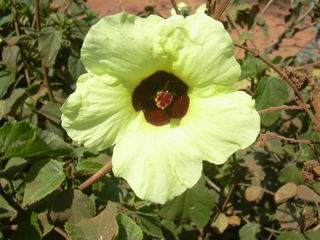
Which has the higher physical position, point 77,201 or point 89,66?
point 89,66

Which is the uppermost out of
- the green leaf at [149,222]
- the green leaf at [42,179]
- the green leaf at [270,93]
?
the green leaf at [42,179]

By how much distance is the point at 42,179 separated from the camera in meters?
1.60

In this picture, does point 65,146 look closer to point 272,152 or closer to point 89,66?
point 89,66

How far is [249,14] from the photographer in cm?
273

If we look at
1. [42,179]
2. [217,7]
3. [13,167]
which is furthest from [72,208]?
[217,7]

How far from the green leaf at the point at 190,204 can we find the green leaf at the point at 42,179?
53 centimetres

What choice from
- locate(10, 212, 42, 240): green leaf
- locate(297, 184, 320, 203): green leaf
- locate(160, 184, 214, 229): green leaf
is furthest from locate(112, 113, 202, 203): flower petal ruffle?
locate(297, 184, 320, 203): green leaf

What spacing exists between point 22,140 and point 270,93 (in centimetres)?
111

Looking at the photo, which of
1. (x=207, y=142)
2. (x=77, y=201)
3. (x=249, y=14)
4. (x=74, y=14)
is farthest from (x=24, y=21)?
(x=207, y=142)

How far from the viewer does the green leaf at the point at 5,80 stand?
2.19 m

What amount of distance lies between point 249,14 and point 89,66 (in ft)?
5.14

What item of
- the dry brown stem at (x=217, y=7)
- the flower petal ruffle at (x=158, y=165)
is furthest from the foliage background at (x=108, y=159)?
the dry brown stem at (x=217, y=7)

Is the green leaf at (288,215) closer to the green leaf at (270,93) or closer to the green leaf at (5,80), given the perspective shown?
the green leaf at (270,93)

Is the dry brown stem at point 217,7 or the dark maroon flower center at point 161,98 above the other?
the dry brown stem at point 217,7
